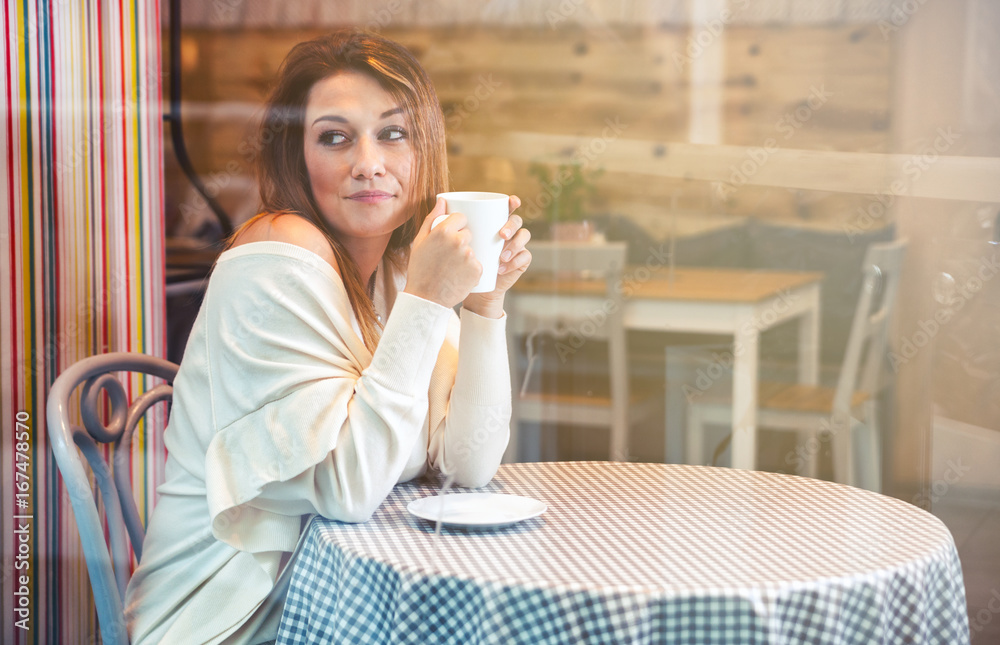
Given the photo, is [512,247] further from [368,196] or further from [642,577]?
[642,577]

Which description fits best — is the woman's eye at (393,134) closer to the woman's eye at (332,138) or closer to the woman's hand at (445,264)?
the woman's eye at (332,138)

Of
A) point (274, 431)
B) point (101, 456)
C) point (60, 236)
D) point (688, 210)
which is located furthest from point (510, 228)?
point (688, 210)

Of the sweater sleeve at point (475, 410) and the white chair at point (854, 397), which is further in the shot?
the white chair at point (854, 397)

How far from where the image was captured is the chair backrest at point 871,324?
2273 mm

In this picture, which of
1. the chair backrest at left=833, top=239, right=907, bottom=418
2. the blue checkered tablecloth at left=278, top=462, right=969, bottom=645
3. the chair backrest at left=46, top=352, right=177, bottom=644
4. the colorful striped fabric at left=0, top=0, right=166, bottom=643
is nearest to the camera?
the blue checkered tablecloth at left=278, top=462, right=969, bottom=645

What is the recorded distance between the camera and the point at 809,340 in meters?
2.37

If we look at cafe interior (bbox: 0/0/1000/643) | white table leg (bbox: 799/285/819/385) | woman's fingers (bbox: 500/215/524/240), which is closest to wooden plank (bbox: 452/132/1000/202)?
cafe interior (bbox: 0/0/1000/643)

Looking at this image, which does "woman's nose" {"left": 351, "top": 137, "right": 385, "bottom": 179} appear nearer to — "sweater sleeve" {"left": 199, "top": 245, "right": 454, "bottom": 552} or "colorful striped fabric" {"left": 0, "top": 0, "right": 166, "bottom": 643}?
"sweater sleeve" {"left": 199, "top": 245, "right": 454, "bottom": 552}

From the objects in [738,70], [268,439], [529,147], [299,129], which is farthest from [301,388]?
[738,70]

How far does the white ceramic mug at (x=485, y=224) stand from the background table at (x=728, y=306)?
141cm

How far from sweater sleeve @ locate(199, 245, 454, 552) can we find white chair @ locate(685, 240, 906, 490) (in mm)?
1556

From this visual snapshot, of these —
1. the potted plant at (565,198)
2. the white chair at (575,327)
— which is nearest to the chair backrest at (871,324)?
the white chair at (575,327)

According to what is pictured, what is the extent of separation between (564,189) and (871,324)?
878mm

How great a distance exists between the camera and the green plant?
8.09 ft
